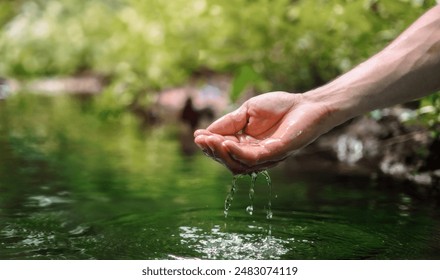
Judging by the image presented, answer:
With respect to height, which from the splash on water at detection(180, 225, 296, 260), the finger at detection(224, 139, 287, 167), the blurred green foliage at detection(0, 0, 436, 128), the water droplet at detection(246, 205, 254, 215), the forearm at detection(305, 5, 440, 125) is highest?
the blurred green foliage at detection(0, 0, 436, 128)

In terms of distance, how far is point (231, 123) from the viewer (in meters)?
2.95

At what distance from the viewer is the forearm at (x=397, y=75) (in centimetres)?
249

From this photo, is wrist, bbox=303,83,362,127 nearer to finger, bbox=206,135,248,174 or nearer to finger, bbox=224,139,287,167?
finger, bbox=224,139,287,167

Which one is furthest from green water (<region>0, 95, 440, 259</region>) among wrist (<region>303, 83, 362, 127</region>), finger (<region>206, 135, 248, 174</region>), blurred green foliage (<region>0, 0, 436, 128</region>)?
blurred green foliage (<region>0, 0, 436, 128</region>)

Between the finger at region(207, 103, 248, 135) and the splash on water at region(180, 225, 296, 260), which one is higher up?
the finger at region(207, 103, 248, 135)

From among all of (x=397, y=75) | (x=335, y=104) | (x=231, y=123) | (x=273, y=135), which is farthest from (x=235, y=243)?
(x=397, y=75)

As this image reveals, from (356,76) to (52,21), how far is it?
25.1m

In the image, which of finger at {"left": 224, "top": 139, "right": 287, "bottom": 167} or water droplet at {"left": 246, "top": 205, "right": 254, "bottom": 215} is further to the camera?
water droplet at {"left": 246, "top": 205, "right": 254, "bottom": 215}

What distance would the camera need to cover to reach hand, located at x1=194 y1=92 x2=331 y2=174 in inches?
102

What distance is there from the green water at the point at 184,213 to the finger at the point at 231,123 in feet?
1.91

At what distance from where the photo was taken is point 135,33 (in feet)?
41.1

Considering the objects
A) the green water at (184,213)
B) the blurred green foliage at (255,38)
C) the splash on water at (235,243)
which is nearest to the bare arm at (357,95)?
the splash on water at (235,243)

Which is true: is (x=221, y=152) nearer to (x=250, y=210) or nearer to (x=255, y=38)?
(x=250, y=210)

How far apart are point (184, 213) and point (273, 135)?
1440 mm
